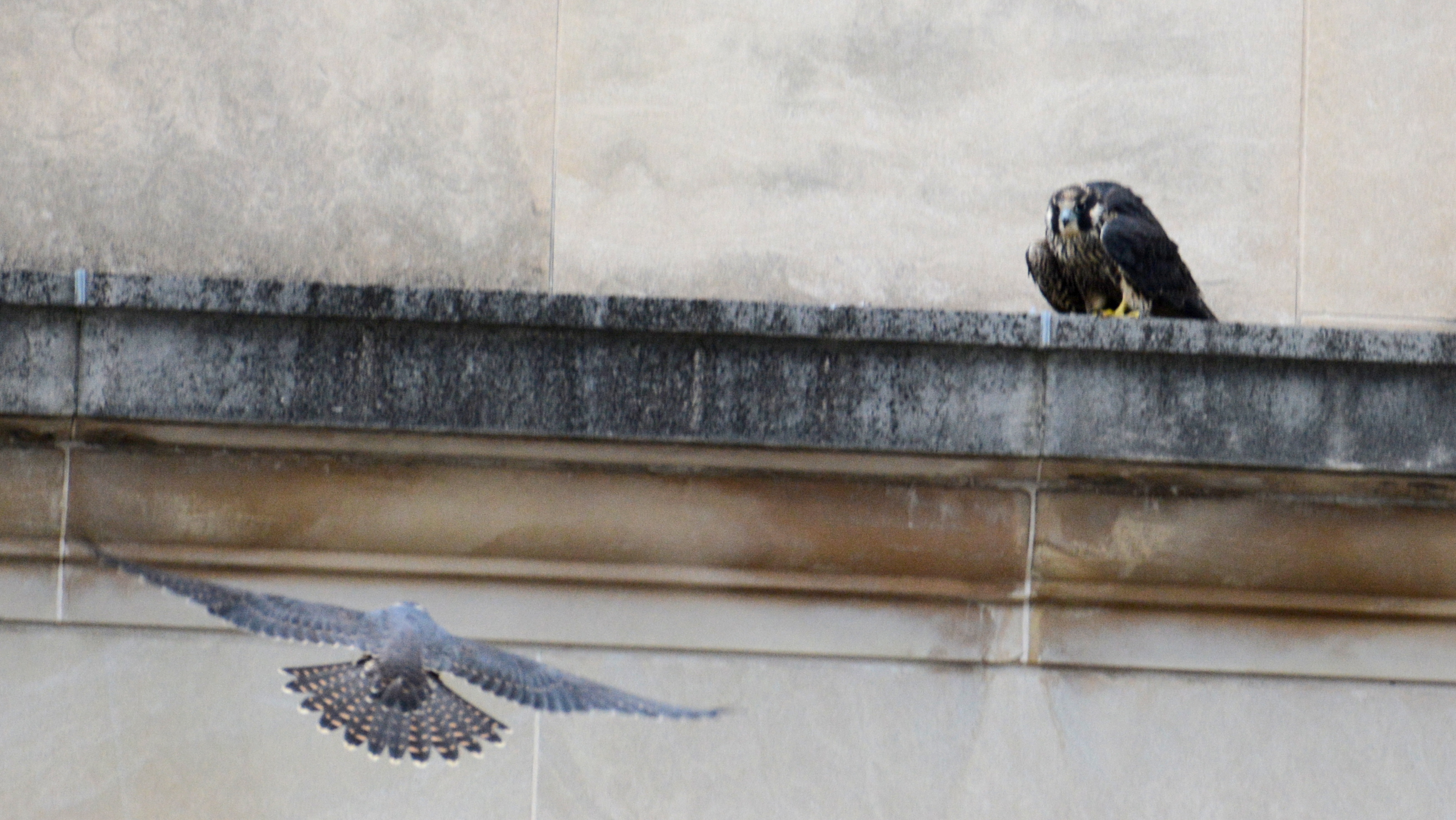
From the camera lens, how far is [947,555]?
4789mm

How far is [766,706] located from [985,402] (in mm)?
1117

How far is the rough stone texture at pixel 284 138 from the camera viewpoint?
5402 mm

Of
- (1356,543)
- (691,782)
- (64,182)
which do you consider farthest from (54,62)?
(1356,543)

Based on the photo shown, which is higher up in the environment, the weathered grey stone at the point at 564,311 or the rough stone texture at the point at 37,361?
the weathered grey stone at the point at 564,311

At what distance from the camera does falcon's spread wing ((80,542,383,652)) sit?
153 inches

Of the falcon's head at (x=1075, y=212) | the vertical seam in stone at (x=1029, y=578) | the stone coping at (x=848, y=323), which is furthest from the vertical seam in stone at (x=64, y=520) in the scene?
the falcon's head at (x=1075, y=212)

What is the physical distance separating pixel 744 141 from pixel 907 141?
22.8 inches

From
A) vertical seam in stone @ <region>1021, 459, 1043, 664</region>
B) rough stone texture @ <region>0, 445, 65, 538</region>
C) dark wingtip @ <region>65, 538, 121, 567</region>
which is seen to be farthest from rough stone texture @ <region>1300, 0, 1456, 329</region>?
rough stone texture @ <region>0, 445, 65, 538</region>

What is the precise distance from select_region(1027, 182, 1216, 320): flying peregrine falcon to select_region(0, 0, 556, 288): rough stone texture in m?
1.73

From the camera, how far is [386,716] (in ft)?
14.3

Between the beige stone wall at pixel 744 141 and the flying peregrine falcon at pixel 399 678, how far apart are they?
1559mm

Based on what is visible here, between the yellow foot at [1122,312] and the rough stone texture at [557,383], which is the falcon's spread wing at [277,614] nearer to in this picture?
the rough stone texture at [557,383]

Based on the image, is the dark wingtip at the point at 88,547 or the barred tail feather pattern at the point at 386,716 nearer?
the barred tail feather pattern at the point at 386,716

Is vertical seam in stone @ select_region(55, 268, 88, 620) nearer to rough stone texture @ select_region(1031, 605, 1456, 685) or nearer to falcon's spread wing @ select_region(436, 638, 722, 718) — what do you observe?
falcon's spread wing @ select_region(436, 638, 722, 718)
